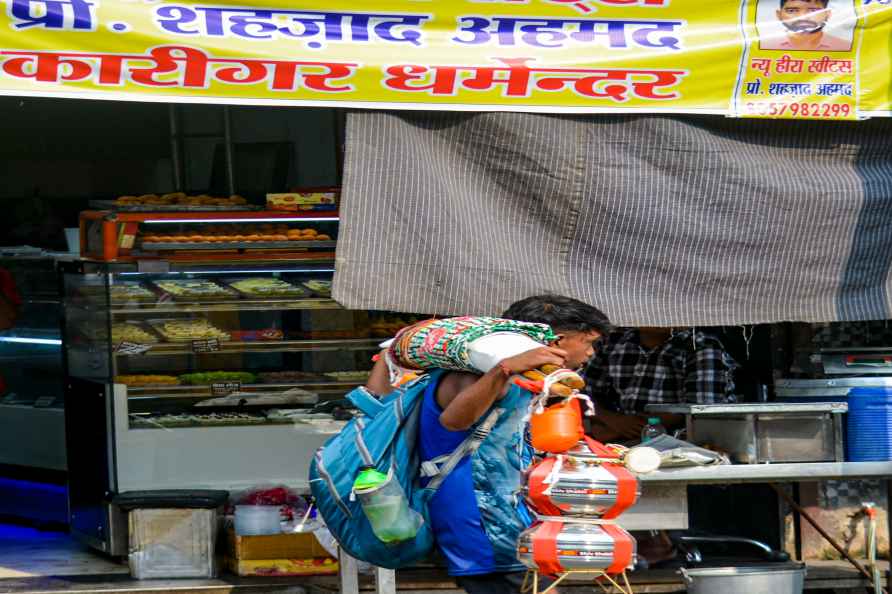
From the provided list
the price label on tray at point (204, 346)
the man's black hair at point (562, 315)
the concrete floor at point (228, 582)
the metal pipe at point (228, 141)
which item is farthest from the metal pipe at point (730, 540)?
the metal pipe at point (228, 141)

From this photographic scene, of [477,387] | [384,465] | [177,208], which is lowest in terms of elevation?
[384,465]

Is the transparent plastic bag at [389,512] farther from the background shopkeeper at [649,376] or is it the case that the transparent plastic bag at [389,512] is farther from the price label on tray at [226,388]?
the price label on tray at [226,388]

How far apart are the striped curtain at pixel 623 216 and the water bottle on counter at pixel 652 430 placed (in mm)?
755

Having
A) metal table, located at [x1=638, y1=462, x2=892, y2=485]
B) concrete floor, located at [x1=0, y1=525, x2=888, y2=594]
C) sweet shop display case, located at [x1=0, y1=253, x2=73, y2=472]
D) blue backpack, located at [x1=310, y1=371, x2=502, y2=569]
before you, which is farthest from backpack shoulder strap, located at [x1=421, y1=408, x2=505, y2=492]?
sweet shop display case, located at [x1=0, y1=253, x2=73, y2=472]

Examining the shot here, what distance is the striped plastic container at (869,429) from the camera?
262 inches

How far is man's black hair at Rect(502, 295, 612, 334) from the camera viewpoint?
5.09 m

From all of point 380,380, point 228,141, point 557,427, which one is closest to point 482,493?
point 557,427

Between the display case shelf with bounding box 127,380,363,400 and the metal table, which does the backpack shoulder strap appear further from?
the display case shelf with bounding box 127,380,363,400

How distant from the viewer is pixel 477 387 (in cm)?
442

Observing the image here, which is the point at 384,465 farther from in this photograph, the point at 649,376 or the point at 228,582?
the point at 649,376

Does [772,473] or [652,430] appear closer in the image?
[772,473]

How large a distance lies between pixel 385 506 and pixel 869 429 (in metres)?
2.97

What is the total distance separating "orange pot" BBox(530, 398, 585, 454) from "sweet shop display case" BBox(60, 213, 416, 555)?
3512mm

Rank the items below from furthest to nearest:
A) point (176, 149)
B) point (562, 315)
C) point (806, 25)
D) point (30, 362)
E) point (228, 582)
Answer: point (176, 149), point (30, 362), point (228, 582), point (806, 25), point (562, 315)
